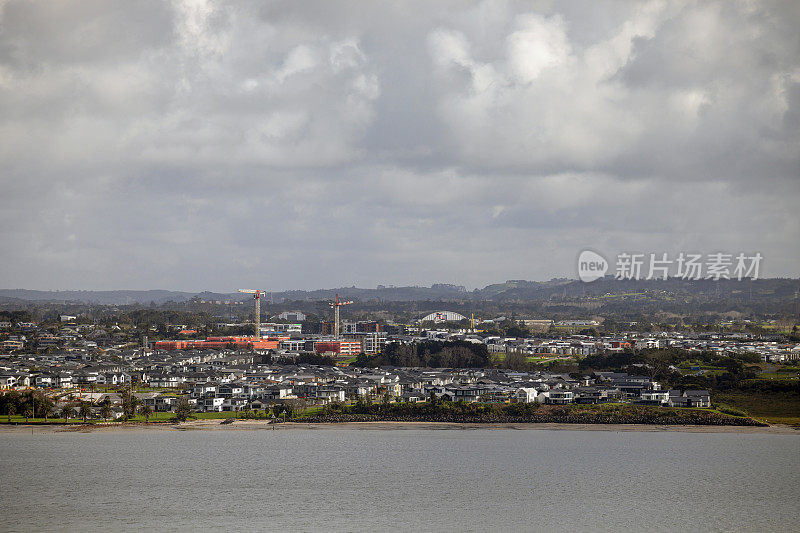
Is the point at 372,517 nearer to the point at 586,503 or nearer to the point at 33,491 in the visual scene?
the point at 586,503

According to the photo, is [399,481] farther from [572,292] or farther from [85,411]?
[572,292]

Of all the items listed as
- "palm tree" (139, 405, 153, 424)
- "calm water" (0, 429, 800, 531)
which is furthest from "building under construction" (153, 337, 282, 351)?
"calm water" (0, 429, 800, 531)

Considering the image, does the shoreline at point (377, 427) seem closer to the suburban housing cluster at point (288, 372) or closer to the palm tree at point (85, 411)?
the palm tree at point (85, 411)

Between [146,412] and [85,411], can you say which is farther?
[146,412]

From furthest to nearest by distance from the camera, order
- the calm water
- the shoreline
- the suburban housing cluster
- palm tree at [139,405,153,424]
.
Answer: the suburban housing cluster
palm tree at [139,405,153,424]
the shoreline
the calm water

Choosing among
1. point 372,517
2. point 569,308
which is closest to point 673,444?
point 372,517

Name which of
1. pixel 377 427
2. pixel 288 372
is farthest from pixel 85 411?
pixel 288 372

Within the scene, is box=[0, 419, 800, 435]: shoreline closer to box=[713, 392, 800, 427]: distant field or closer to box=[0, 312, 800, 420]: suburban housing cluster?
box=[713, 392, 800, 427]: distant field

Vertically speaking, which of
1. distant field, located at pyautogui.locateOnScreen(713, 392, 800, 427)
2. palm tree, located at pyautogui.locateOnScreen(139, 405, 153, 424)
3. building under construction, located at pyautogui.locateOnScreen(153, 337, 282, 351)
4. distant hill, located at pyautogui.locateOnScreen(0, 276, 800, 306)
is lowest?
palm tree, located at pyautogui.locateOnScreen(139, 405, 153, 424)
